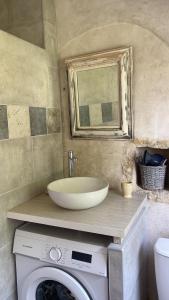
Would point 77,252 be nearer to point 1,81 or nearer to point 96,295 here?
point 96,295

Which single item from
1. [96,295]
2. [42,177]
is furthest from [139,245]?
[42,177]

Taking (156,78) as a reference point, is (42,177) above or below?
below

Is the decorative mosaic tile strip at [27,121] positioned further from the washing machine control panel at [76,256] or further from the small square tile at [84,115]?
the washing machine control panel at [76,256]

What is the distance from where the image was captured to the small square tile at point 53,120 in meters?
1.82

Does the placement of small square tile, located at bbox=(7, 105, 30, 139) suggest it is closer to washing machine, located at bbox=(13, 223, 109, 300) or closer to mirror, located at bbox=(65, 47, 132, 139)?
mirror, located at bbox=(65, 47, 132, 139)

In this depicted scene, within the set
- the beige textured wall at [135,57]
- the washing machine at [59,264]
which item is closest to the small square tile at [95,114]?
the beige textured wall at [135,57]

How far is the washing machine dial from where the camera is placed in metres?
1.31

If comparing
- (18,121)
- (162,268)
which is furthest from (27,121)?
(162,268)

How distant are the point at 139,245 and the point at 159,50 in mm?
1232

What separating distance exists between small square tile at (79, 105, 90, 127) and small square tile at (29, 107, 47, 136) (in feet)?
0.91

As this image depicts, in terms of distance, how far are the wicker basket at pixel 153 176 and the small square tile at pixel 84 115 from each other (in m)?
0.51

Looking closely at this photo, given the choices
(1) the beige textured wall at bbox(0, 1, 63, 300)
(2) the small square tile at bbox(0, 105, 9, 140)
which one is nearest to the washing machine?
(1) the beige textured wall at bbox(0, 1, 63, 300)

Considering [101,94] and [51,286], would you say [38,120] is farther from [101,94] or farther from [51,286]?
[51,286]

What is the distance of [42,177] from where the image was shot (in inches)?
69.1
